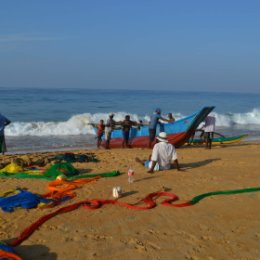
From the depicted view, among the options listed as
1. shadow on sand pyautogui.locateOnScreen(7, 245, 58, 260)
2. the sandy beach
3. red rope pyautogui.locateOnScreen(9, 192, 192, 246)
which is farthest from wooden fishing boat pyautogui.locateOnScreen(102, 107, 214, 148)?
shadow on sand pyautogui.locateOnScreen(7, 245, 58, 260)

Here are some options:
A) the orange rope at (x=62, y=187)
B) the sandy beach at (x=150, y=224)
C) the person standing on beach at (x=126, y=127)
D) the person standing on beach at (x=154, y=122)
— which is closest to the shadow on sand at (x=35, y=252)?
the sandy beach at (x=150, y=224)

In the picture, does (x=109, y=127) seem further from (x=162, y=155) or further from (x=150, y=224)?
(x=150, y=224)

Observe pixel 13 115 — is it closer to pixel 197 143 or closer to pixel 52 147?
pixel 52 147

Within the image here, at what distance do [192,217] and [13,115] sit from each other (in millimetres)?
25334

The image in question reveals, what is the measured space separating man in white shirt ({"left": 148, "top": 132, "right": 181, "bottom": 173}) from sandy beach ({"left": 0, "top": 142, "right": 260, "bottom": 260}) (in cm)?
26

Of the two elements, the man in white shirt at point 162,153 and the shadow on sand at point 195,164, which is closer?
the man in white shirt at point 162,153

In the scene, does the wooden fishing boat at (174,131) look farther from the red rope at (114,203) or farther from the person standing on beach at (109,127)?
the red rope at (114,203)

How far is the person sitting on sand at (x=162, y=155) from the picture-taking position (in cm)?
849

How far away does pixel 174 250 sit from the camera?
15.5 ft

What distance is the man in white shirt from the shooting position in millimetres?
8487

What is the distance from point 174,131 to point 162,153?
178 inches

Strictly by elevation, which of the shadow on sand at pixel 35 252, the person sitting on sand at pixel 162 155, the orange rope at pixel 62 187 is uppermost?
the person sitting on sand at pixel 162 155

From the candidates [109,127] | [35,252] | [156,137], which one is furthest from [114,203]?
[109,127]

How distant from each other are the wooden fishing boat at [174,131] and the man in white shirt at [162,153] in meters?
4.02
